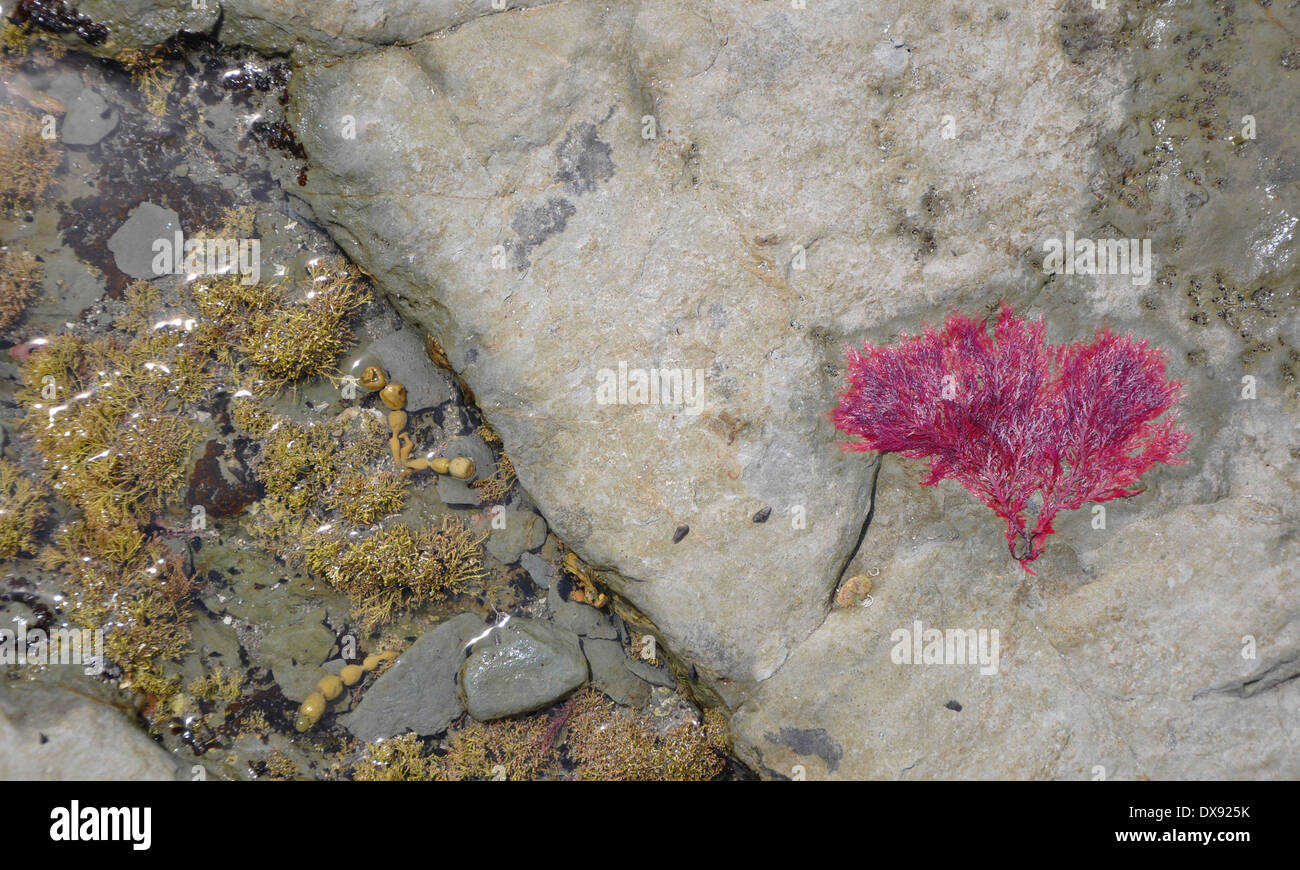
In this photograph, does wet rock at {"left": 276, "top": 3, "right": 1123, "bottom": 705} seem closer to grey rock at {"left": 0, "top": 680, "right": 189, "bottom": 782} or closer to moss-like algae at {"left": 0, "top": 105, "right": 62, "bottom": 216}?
moss-like algae at {"left": 0, "top": 105, "right": 62, "bottom": 216}

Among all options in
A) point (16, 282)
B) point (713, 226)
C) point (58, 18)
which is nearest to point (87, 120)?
point (58, 18)

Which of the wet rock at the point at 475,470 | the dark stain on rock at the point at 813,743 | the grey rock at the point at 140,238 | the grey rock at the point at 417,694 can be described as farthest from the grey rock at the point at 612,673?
the grey rock at the point at 140,238

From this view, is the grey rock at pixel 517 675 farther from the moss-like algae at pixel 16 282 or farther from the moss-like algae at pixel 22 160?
the moss-like algae at pixel 22 160

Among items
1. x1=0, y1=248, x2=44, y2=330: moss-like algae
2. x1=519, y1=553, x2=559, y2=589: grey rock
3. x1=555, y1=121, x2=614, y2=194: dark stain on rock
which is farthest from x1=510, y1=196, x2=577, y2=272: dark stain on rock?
x1=0, y1=248, x2=44, y2=330: moss-like algae

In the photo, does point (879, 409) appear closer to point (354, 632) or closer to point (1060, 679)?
point (1060, 679)

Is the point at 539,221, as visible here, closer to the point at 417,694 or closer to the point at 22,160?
the point at 417,694
